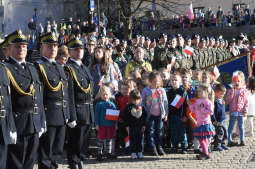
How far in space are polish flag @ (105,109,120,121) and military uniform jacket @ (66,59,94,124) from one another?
4.84ft

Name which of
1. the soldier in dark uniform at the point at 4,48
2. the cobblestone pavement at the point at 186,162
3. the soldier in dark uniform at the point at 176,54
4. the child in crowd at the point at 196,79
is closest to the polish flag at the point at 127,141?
the cobblestone pavement at the point at 186,162

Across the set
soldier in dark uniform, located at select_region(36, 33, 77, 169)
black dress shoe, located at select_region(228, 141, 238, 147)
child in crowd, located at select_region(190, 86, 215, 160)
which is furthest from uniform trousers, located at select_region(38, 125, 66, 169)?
black dress shoe, located at select_region(228, 141, 238, 147)

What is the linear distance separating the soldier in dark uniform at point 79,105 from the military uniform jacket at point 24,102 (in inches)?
44.9

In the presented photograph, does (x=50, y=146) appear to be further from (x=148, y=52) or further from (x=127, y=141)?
(x=148, y=52)

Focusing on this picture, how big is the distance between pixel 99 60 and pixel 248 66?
5.49 metres

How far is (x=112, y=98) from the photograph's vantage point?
8.38 meters

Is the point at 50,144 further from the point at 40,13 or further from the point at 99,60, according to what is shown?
the point at 40,13

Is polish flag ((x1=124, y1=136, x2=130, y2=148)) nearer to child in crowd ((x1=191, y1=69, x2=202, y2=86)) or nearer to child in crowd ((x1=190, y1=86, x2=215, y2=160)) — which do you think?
child in crowd ((x1=190, y1=86, x2=215, y2=160))

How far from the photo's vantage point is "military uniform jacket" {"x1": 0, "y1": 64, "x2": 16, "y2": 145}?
15.8 ft

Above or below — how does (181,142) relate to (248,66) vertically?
below

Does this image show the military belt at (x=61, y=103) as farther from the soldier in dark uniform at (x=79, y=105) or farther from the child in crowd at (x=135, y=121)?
the child in crowd at (x=135, y=121)

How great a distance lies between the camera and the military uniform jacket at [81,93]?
646cm

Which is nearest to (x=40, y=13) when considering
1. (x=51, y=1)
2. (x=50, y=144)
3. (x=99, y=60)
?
(x=51, y=1)

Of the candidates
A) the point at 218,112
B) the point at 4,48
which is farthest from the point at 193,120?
the point at 4,48
